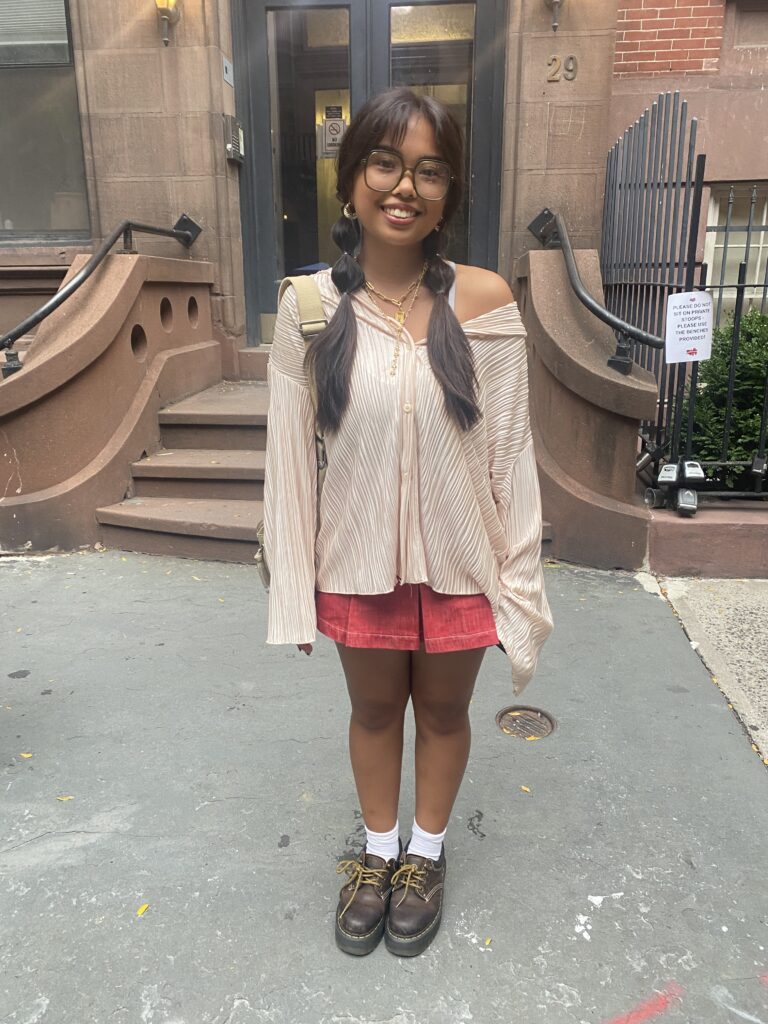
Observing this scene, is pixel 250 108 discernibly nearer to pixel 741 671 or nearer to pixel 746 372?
pixel 746 372

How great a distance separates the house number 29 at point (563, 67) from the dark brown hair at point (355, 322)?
5.30 m

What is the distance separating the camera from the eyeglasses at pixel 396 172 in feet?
5.83

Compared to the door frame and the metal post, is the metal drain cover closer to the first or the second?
the metal post

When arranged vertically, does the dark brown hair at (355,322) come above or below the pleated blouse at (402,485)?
above

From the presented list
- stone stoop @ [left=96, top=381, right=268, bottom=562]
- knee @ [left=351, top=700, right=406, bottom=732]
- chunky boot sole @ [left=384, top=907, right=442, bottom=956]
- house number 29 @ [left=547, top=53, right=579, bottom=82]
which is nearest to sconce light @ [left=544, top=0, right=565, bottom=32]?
house number 29 @ [left=547, top=53, right=579, bottom=82]

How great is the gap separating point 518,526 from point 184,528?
3.40 metres

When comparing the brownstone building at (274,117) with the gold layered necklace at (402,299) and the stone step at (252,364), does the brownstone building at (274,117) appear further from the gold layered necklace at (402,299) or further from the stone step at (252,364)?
the gold layered necklace at (402,299)

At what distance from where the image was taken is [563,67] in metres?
6.36

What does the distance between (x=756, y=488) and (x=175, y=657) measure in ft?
11.7

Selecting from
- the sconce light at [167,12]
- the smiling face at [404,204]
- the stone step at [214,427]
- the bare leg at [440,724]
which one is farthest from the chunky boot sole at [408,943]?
the sconce light at [167,12]

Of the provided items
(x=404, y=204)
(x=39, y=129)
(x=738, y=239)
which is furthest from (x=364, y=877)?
(x=39, y=129)

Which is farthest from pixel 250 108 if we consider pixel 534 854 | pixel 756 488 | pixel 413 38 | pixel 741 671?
pixel 534 854

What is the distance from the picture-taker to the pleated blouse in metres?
1.86

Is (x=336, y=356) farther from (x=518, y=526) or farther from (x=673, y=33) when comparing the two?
(x=673, y=33)
